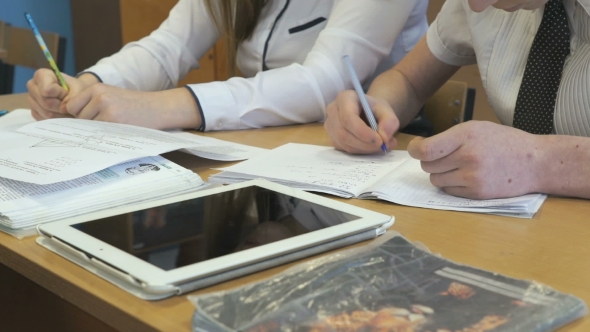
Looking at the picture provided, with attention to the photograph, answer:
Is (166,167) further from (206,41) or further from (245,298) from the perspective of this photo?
(206,41)

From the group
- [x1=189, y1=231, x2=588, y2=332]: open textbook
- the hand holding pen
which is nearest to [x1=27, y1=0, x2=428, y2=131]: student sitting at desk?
the hand holding pen

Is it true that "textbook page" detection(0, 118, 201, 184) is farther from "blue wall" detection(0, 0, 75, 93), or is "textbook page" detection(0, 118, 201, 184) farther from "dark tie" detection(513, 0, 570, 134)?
"blue wall" detection(0, 0, 75, 93)

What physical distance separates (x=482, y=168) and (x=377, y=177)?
5.7 inches

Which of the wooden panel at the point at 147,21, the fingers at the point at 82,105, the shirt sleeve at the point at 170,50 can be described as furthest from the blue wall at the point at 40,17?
the fingers at the point at 82,105

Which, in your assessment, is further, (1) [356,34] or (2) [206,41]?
(2) [206,41]

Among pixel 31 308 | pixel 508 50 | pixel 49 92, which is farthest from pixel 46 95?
pixel 508 50

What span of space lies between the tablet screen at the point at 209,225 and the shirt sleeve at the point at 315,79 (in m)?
0.51

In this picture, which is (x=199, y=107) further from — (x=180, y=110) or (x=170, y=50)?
(x=170, y=50)

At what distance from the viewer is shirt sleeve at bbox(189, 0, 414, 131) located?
122cm

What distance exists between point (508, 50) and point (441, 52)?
0.20 metres

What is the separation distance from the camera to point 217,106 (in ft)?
3.93

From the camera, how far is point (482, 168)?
757mm

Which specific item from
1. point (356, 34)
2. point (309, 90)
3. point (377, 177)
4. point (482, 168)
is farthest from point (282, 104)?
point (482, 168)

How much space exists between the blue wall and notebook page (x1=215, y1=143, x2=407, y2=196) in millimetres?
2769
